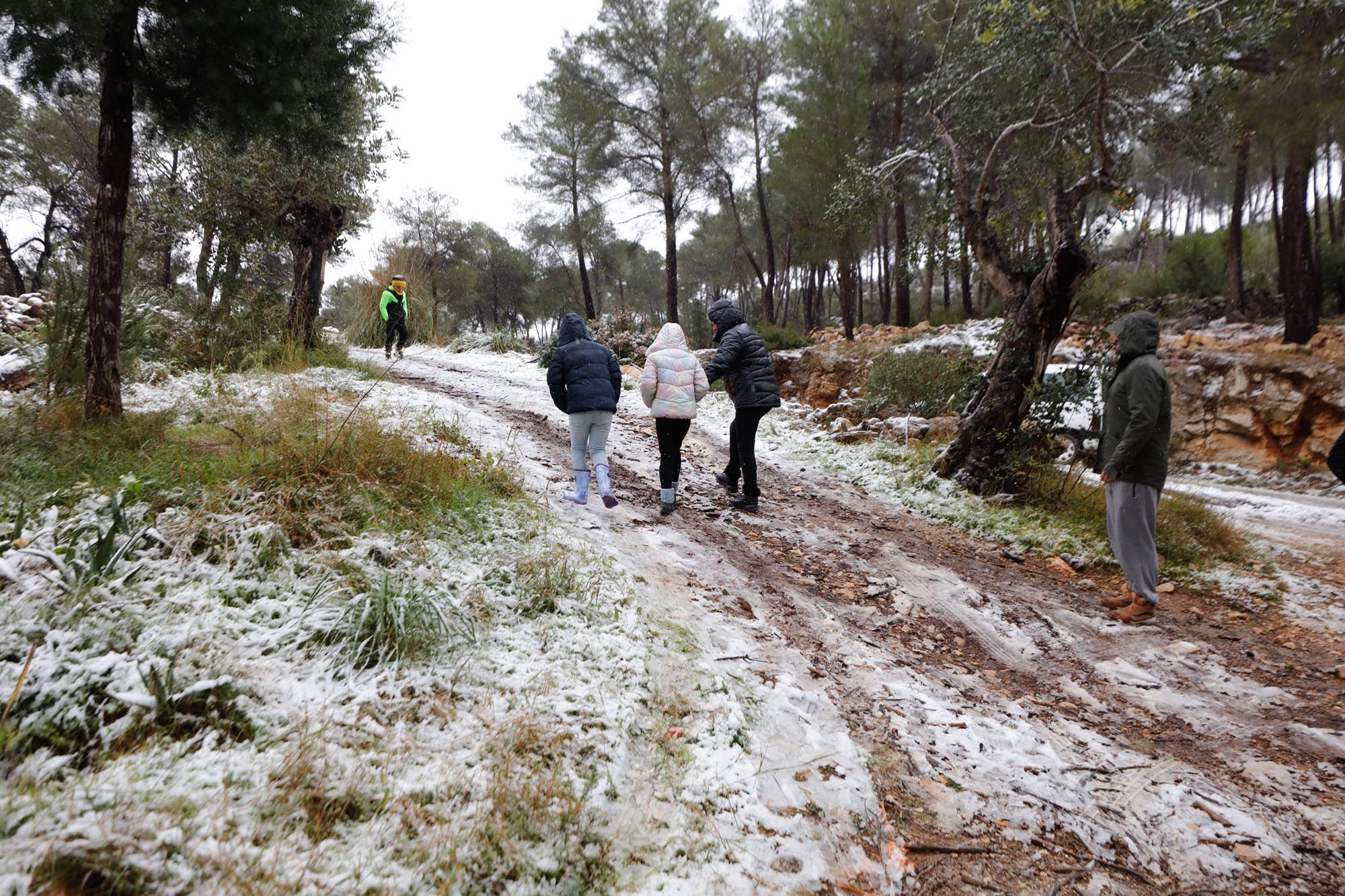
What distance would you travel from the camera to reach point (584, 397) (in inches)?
210

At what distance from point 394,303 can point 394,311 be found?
0.18 metres

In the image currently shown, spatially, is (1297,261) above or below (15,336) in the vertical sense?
above

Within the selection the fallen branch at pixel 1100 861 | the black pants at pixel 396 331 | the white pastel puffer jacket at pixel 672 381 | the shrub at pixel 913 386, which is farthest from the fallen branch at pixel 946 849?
the black pants at pixel 396 331

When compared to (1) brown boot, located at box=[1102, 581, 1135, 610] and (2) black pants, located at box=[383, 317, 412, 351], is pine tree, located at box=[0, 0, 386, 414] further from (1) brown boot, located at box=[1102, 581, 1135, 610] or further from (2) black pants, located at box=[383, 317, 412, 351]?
(1) brown boot, located at box=[1102, 581, 1135, 610]

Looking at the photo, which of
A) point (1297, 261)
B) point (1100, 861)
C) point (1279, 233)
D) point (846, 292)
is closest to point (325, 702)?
point (1100, 861)

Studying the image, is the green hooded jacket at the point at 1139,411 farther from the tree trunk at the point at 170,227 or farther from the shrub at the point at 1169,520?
the tree trunk at the point at 170,227

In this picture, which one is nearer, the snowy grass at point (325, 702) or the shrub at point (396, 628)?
the snowy grass at point (325, 702)

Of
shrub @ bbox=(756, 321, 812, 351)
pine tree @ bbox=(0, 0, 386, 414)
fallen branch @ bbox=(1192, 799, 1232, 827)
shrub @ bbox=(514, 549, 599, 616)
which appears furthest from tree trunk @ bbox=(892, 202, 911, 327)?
fallen branch @ bbox=(1192, 799, 1232, 827)

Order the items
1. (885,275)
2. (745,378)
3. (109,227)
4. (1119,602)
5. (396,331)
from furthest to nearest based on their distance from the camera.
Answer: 1. (885,275)
2. (396,331)
3. (745,378)
4. (109,227)
5. (1119,602)

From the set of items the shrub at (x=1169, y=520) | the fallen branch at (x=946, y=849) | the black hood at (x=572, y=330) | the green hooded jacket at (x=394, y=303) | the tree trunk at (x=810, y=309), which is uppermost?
the tree trunk at (x=810, y=309)

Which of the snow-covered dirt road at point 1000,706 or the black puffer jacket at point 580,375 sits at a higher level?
the black puffer jacket at point 580,375

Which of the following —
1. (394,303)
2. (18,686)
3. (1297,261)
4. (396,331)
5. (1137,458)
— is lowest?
(18,686)

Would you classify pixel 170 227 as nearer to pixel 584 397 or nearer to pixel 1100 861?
pixel 584 397

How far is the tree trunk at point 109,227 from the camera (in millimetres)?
4398
